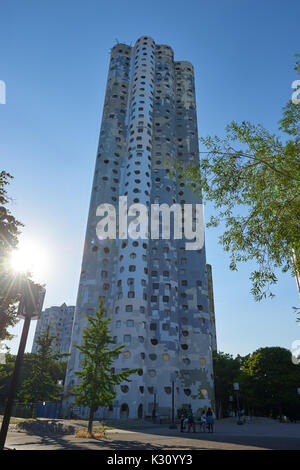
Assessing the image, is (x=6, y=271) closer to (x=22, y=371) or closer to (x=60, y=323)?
(x=22, y=371)

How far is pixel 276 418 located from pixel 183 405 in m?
24.1

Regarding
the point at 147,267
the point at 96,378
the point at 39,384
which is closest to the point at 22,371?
the point at 147,267

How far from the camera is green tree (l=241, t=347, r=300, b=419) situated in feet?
167

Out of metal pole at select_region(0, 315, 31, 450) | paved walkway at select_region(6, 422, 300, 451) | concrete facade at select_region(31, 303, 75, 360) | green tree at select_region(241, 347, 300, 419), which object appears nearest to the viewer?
metal pole at select_region(0, 315, 31, 450)

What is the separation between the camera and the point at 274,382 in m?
52.4

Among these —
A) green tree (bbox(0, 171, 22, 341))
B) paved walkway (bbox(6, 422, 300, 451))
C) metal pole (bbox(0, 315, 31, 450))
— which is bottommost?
paved walkway (bbox(6, 422, 300, 451))

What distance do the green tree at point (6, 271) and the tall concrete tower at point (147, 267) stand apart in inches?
972

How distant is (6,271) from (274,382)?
49799 mm

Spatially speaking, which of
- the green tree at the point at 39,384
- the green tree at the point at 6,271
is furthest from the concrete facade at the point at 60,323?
the green tree at the point at 6,271

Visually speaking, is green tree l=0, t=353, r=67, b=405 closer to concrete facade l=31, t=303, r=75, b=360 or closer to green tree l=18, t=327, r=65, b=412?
green tree l=18, t=327, r=65, b=412

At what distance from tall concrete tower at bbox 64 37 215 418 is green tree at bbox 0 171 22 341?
24683 mm

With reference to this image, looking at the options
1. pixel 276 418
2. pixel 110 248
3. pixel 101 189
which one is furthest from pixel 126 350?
pixel 276 418

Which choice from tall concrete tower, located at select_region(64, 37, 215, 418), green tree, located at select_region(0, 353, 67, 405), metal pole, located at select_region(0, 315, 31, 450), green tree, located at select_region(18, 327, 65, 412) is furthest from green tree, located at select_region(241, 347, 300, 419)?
metal pole, located at select_region(0, 315, 31, 450)

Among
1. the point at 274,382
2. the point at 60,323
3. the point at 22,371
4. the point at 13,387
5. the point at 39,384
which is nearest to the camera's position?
the point at 13,387
